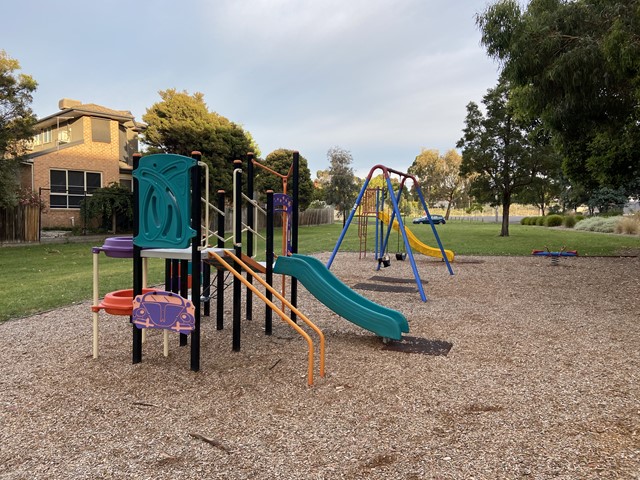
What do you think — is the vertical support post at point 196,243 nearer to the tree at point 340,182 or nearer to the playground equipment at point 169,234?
the playground equipment at point 169,234

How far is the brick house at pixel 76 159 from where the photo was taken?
20.7 m

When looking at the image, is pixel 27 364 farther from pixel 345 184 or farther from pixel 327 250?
pixel 345 184

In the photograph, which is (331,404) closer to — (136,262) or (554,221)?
(136,262)

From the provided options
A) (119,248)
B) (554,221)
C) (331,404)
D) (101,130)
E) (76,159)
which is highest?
(101,130)

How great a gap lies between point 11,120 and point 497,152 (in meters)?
20.6

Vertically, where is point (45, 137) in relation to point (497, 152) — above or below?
above

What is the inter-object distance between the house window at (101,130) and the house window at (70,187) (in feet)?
6.21

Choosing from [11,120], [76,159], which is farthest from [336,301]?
[76,159]

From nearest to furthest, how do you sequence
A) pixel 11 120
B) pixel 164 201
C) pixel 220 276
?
pixel 164 201, pixel 220 276, pixel 11 120

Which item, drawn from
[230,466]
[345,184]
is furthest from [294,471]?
[345,184]

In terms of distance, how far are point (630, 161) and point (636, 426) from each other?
11905 millimetres

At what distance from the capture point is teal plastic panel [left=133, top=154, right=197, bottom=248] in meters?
3.56

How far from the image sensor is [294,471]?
2.29 meters

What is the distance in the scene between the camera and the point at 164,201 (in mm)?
3605
